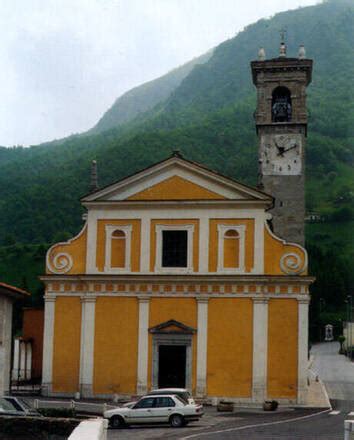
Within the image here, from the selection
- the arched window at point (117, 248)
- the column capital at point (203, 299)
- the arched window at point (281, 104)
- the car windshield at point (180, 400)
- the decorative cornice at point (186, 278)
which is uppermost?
the arched window at point (281, 104)

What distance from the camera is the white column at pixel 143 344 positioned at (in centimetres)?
3164

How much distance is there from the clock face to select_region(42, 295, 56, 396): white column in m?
19.9

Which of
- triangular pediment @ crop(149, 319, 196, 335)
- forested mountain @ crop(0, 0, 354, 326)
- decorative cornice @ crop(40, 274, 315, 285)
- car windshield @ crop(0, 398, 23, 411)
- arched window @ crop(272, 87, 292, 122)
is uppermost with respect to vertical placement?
forested mountain @ crop(0, 0, 354, 326)

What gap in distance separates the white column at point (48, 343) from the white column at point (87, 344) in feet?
4.02

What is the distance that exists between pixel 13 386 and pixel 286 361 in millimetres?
11640

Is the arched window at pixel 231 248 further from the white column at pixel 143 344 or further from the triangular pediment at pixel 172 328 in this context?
the white column at pixel 143 344

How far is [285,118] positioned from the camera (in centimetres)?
4938

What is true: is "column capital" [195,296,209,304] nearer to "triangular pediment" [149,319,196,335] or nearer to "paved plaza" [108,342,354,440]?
"triangular pediment" [149,319,196,335]

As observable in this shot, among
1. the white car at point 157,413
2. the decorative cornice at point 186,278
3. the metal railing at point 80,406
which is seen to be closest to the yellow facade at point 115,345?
the decorative cornice at point 186,278

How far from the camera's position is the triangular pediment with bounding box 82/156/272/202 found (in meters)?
32.2

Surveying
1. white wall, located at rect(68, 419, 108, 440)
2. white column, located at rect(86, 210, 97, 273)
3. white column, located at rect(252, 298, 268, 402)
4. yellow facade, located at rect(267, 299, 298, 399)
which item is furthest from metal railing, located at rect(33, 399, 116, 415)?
white wall, located at rect(68, 419, 108, 440)

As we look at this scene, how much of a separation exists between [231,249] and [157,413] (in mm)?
9707

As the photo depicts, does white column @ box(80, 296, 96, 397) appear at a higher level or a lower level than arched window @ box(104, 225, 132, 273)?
lower

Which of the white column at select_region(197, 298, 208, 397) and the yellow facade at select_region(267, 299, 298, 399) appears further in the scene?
the white column at select_region(197, 298, 208, 397)
